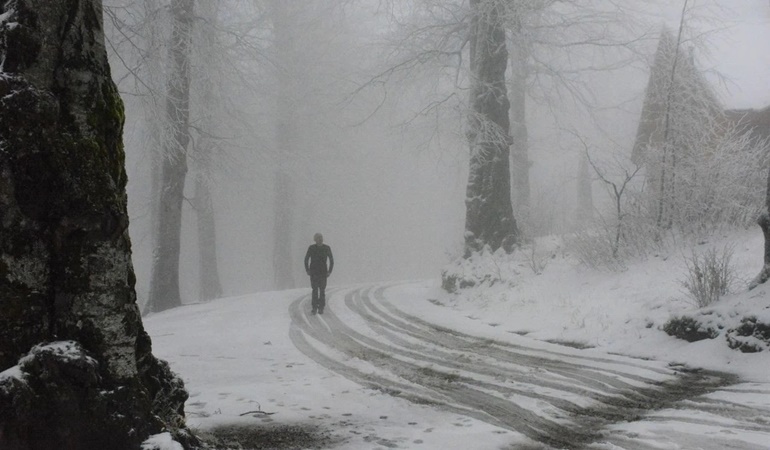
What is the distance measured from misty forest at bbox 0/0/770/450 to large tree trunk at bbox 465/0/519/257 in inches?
2.1

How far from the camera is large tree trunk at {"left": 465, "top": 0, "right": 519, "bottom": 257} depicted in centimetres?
1334

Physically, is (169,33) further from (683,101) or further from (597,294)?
(683,101)

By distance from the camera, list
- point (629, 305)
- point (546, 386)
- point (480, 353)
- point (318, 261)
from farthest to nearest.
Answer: point (318, 261) < point (629, 305) < point (480, 353) < point (546, 386)

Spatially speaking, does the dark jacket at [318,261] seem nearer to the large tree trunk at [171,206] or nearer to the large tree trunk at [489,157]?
the large tree trunk at [489,157]

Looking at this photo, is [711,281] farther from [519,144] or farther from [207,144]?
[207,144]

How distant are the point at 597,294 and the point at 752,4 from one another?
47.9 ft

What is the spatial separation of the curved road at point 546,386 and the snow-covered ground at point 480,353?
0.04 meters

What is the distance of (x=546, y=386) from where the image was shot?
6.19 meters

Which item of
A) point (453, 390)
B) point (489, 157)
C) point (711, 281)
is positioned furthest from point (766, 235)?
point (489, 157)

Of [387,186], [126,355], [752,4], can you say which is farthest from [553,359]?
A: [387,186]

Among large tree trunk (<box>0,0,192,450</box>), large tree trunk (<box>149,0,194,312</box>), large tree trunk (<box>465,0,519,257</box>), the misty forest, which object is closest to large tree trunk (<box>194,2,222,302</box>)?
the misty forest

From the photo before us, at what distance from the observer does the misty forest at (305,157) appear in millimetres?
3055

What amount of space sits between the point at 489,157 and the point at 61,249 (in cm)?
1149

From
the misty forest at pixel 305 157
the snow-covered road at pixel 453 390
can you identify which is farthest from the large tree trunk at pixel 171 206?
the snow-covered road at pixel 453 390
